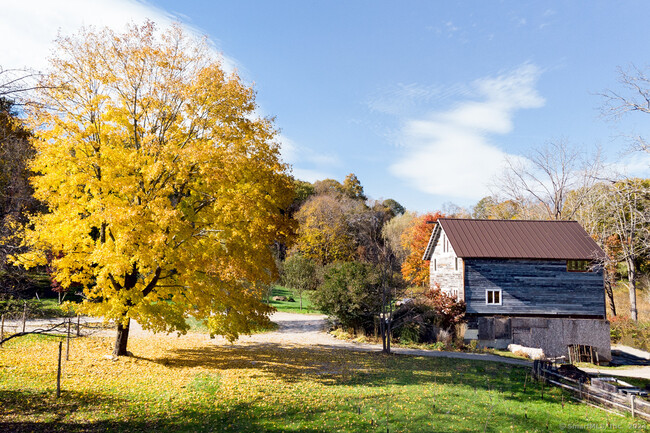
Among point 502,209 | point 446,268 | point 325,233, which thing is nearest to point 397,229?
point 325,233

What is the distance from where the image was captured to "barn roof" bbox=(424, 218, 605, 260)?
27.3 meters

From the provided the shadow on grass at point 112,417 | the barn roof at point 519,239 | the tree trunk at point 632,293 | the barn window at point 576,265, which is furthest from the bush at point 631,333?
the shadow on grass at point 112,417

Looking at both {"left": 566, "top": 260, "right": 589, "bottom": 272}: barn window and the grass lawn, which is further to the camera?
{"left": 566, "top": 260, "right": 589, "bottom": 272}: barn window

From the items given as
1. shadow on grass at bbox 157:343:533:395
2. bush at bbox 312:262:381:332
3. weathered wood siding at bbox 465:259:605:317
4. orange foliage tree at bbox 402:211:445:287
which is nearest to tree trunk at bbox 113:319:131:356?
shadow on grass at bbox 157:343:533:395

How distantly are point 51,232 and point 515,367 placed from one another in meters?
19.9

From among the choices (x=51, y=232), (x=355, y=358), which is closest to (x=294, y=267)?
(x=355, y=358)

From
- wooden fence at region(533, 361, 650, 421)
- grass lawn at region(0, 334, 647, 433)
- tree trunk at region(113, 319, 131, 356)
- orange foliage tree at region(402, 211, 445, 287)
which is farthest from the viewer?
orange foliage tree at region(402, 211, 445, 287)

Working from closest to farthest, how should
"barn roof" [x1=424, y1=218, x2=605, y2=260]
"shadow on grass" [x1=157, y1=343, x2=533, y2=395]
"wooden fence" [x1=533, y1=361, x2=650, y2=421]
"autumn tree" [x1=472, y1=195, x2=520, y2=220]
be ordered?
1. "wooden fence" [x1=533, y1=361, x2=650, y2=421]
2. "shadow on grass" [x1=157, y1=343, x2=533, y2=395]
3. "barn roof" [x1=424, y1=218, x2=605, y2=260]
4. "autumn tree" [x1=472, y1=195, x2=520, y2=220]

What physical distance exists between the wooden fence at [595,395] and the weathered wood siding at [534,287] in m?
9.52

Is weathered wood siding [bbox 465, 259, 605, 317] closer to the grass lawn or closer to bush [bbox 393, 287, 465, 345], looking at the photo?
bush [bbox 393, 287, 465, 345]

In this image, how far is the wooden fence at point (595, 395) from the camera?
12777 mm

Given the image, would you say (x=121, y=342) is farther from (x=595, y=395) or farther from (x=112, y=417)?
(x=595, y=395)

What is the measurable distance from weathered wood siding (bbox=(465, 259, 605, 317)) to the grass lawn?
832 centimetres

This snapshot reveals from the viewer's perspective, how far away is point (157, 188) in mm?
14523
